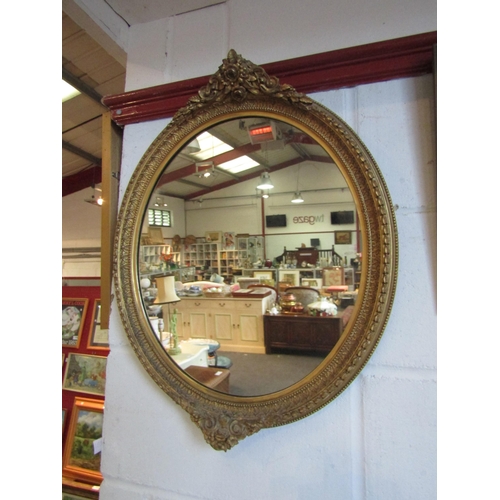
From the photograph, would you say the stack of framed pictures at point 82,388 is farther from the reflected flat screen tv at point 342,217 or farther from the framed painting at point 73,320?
the reflected flat screen tv at point 342,217

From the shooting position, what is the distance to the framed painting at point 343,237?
0.77 metres

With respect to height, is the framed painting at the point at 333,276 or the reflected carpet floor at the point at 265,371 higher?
the framed painting at the point at 333,276

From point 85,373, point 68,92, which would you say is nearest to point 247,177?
point 68,92

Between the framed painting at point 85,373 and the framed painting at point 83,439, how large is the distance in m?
0.10

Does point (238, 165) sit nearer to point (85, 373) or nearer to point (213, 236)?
point (213, 236)

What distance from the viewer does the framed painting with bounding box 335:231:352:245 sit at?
2.54ft

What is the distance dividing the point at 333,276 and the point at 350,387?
0.26 meters

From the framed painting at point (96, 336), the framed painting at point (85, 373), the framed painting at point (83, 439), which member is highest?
the framed painting at point (96, 336)

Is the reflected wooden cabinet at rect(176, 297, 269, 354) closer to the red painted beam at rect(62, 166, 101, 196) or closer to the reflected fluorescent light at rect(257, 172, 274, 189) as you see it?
the reflected fluorescent light at rect(257, 172, 274, 189)

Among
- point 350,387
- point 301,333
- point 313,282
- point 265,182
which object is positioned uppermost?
point 265,182

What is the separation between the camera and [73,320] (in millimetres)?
2846

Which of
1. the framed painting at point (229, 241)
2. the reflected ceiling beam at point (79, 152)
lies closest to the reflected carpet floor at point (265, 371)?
the framed painting at point (229, 241)

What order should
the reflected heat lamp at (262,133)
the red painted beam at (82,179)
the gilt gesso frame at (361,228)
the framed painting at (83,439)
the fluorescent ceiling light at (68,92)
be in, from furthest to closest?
the red painted beam at (82,179) < the framed painting at (83,439) < the fluorescent ceiling light at (68,92) < the reflected heat lamp at (262,133) < the gilt gesso frame at (361,228)
